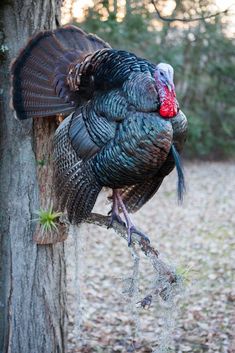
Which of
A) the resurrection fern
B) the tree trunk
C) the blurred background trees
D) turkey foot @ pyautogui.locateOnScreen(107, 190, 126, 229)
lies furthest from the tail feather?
the blurred background trees

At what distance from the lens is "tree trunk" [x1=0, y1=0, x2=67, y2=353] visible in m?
3.46

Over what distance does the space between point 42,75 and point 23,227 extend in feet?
3.37

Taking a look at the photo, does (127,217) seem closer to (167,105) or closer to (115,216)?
(115,216)

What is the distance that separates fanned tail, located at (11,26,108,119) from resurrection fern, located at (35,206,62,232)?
63 centimetres

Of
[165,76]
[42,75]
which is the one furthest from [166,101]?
[42,75]

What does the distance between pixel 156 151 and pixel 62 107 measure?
79 cm

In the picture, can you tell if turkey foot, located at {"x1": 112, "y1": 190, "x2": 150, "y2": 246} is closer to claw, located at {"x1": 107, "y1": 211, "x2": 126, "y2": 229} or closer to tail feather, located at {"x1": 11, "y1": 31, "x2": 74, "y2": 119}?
claw, located at {"x1": 107, "y1": 211, "x2": 126, "y2": 229}

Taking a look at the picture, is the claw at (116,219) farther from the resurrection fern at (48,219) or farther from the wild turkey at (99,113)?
the resurrection fern at (48,219)

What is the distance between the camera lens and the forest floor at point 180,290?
4906 mm

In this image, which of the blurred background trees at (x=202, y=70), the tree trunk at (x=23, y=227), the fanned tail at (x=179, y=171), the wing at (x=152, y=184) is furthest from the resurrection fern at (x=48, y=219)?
the blurred background trees at (x=202, y=70)

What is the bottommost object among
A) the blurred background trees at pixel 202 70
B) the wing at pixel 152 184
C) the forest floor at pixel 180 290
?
the forest floor at pixel 180 290

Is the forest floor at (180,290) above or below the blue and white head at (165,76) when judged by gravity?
below

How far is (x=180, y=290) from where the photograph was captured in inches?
113

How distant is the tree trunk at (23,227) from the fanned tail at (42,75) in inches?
7.2
